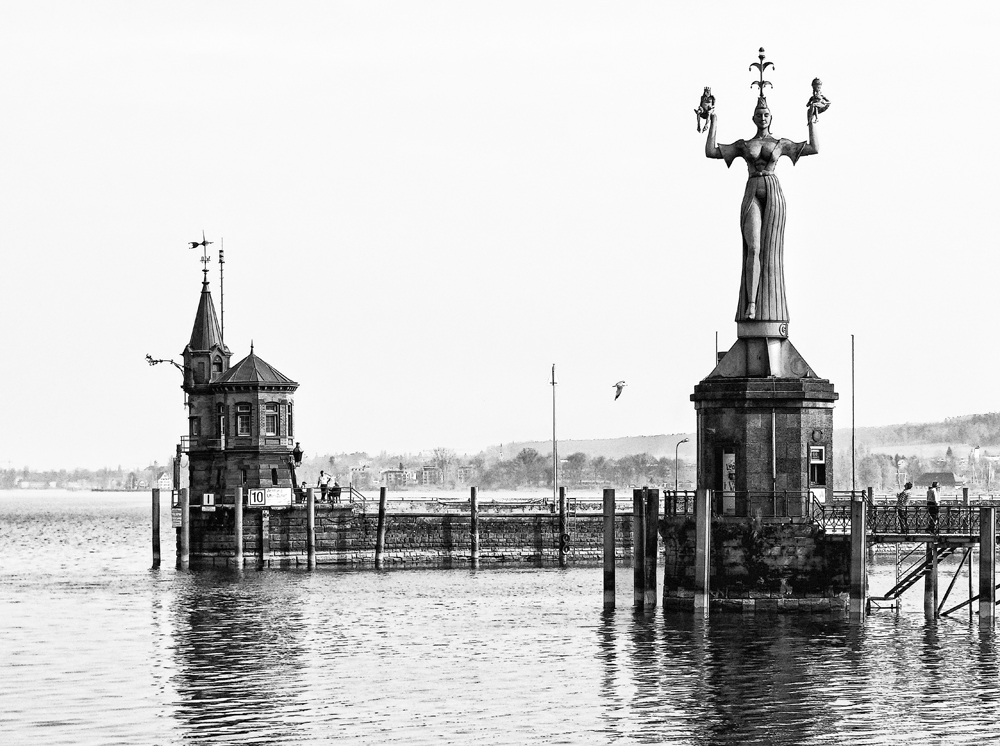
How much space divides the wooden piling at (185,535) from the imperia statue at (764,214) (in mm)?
35267

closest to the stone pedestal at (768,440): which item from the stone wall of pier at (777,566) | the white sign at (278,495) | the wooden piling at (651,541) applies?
the stone wall of pier at (777,566)

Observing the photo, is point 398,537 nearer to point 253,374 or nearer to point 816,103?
point 253,374

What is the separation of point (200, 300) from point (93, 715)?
56.1 m

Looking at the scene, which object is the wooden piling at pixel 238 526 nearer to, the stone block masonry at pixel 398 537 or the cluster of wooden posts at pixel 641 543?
the stone block masonry at pixel 398 537

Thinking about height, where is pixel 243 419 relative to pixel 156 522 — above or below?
above

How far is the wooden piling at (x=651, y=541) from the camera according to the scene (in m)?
55.8

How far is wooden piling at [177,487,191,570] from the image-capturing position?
8456 cm

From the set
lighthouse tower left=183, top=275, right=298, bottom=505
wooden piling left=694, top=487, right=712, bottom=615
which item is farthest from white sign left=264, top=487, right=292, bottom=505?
wooden piling left=694, top=487, right=712, bottom=615

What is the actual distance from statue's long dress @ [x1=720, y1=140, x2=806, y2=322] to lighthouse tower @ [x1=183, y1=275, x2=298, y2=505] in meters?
36.7

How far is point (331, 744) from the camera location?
125ft

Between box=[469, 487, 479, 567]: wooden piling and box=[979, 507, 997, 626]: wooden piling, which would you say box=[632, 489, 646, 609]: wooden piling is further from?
box=[469, 487, 479, 567]: wooden piling

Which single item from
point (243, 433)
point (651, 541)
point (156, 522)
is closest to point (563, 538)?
point (243, 433)

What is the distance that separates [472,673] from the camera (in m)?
48.3

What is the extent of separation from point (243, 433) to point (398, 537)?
A: 8.42 metres
